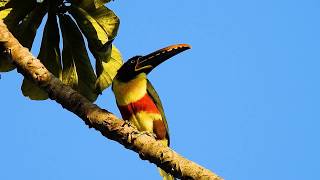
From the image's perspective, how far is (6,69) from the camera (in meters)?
5.84

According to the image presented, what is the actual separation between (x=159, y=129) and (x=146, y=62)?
72 cm

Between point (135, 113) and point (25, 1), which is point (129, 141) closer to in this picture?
point (135, 113)

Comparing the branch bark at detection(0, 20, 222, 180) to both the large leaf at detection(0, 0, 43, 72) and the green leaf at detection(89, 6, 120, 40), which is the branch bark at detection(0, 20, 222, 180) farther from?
the green leaf at detection(89, 6, 120, 40)

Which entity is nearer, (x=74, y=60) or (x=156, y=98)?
(x=156, y=98)

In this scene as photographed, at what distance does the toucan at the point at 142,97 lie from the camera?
5.42 m

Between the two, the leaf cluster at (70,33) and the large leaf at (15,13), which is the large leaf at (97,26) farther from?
the large leaf at (15,13)

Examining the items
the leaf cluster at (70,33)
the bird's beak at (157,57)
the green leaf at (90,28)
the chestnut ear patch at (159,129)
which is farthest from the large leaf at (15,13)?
the chestnut ear patch at (159,129)

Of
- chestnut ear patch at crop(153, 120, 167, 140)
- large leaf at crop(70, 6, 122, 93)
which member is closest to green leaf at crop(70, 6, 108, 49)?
large leaf at crop(70, 6, 122, 93)

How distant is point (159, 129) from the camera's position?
5512 mm

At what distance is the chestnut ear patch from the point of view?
5488 mm

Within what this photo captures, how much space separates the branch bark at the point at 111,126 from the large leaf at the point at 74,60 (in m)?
1.43

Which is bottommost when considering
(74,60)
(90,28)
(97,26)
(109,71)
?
(74,60)

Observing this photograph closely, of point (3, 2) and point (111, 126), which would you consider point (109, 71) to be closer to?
point (3, 2)

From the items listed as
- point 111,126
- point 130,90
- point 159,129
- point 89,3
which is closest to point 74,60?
point 89,3
